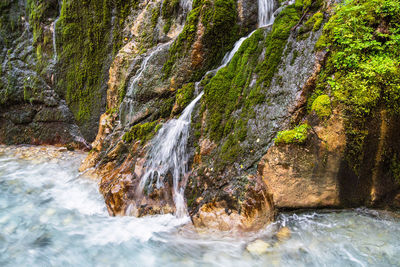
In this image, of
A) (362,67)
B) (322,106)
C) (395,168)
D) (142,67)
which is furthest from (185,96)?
(395,168)

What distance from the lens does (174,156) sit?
4.80m

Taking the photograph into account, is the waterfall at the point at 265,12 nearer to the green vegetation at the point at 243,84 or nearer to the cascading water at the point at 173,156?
the green vegetation at the point at 243,84

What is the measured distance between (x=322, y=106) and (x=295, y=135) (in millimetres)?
541

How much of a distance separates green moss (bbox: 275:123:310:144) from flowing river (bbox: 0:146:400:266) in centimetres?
104

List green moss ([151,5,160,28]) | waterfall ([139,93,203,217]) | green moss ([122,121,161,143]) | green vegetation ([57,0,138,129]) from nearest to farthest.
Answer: waterfall ([139,93,203,217]) → green moss ([122,121,161,143]) → green moss ([151,5,160,28]) → green vegetation ([57,0,138,129])

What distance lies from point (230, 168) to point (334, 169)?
4.86ft

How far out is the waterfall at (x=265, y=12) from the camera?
5.96 m

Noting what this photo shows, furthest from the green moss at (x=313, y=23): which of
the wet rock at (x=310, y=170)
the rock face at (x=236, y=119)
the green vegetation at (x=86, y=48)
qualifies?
the green vegetation at (x=86, y=48)

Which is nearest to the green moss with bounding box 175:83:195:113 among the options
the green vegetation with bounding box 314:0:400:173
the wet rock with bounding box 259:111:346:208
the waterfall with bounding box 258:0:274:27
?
the waterfall with bounding box 258:0:274:27

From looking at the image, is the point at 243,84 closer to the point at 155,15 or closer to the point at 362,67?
the point at 362,67

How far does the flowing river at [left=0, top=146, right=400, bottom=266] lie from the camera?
3.01m

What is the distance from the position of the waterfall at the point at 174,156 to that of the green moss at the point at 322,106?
2375mm

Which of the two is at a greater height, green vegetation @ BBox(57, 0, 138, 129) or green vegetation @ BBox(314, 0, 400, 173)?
green vegetation @ BBox(57, 0, 138, 129)

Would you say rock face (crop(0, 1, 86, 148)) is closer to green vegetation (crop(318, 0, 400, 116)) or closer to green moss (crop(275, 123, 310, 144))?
green moss (crop(275, 123, 310, 144))
